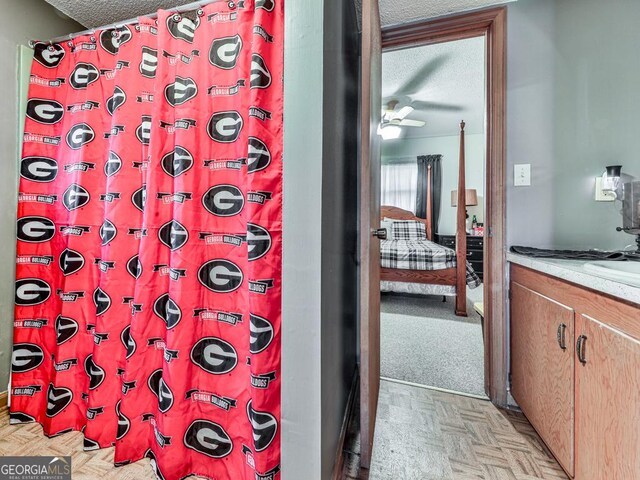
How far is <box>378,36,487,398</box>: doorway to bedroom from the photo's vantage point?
7.42 feet

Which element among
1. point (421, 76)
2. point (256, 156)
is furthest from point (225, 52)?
point (421, 76)

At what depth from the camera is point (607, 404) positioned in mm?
887

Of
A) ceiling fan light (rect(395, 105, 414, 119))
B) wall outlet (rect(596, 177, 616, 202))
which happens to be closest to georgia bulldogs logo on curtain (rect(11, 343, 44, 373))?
wall outlet (rect(596, 177, 616, 202))

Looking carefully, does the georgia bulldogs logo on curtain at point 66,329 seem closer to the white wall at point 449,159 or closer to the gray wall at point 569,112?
the gray wall at point 569,112

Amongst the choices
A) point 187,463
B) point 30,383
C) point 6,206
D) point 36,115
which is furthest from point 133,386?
point 36,115

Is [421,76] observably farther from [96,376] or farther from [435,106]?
[96,376]

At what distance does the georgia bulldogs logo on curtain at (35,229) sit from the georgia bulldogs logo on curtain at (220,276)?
0.98 metres

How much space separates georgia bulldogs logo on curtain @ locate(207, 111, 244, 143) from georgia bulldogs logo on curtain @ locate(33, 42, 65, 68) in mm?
1084

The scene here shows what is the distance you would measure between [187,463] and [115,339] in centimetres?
62

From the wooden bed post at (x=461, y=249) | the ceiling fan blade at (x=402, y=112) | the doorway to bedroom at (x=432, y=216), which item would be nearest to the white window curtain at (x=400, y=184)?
the doorway to bedroom at (x=432, y=216)

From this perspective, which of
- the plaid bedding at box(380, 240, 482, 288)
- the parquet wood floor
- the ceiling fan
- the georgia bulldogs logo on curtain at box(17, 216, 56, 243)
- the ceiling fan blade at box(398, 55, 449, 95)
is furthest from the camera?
the plaid bedding at box(380, 240, 482, 288)

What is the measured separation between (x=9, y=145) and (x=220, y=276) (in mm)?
1414

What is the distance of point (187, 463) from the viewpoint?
1222mm

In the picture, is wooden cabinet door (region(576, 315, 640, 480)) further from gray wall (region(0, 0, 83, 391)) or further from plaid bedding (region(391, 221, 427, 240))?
plaid bedding (region(391, 221, 427, 240))
